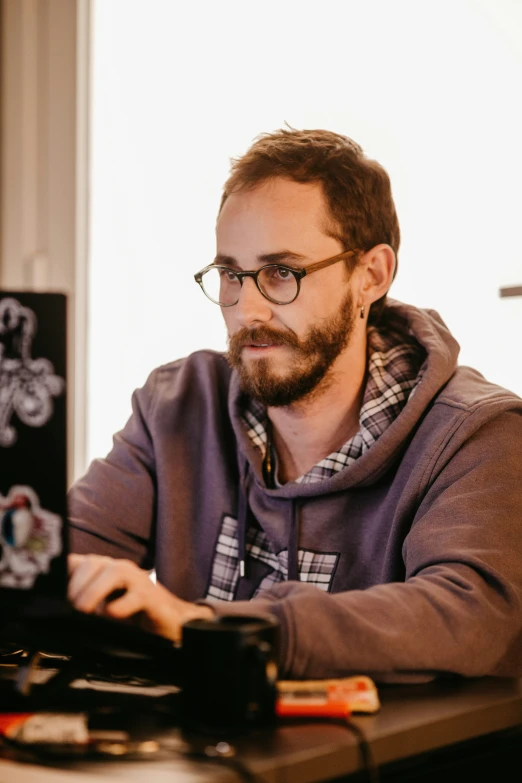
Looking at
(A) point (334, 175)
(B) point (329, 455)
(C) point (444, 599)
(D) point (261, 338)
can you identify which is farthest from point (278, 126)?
(C) point (444, 599)

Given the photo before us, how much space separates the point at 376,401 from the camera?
1603 mm

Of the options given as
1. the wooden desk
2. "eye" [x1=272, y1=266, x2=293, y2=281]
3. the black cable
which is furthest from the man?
the black cable

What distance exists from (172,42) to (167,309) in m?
0.69

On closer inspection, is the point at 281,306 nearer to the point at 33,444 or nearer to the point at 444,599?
the point at 444,599

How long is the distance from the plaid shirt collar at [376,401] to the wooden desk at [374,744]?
56 cm

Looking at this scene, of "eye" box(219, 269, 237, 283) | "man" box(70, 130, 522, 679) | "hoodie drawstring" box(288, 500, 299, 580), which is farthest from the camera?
"eye" box(219, 269, 237, 283)

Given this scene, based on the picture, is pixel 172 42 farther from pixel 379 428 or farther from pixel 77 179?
pixel 379 428

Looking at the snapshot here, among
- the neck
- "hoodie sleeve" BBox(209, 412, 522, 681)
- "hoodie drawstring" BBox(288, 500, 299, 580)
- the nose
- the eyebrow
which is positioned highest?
the eyebrow

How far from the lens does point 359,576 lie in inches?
59.4

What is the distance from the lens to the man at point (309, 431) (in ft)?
4.55

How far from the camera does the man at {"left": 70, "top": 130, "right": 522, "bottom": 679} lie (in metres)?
1.39

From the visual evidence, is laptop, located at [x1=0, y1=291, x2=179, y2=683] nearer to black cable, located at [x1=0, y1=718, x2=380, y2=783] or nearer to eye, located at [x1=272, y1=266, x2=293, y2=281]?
black cable, located at [x1=0, y1=718, x2=380, y2=783]

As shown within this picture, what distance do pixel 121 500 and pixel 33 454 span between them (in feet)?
2.84

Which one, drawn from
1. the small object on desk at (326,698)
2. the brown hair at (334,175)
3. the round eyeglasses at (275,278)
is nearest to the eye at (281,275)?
the round eyeglasses at (275,278)
